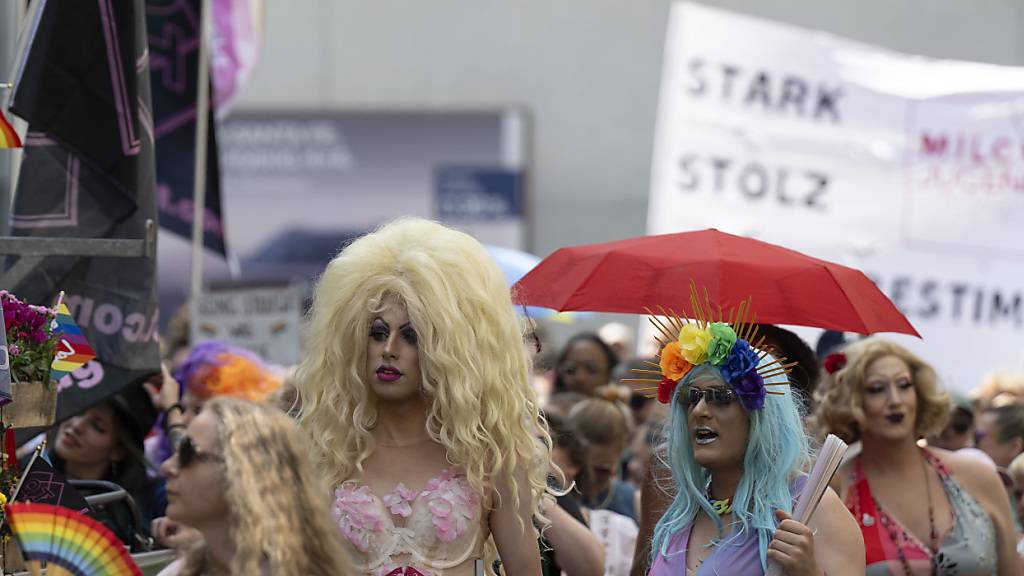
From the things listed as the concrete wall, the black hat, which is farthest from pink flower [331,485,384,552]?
the concrete wall

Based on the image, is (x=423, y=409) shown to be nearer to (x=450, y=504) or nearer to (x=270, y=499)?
(x=450, y=504)

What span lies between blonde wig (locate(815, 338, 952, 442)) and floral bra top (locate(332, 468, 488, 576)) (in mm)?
2450

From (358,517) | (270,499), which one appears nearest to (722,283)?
(358,517)

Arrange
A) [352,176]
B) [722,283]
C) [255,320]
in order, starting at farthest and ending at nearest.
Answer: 1. [352,176]
2. [255,320]
3. [722,283]

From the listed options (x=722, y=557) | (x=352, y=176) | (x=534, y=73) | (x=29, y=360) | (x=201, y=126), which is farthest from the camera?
(x=534, y=73)

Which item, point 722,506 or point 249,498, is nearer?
point 249,498

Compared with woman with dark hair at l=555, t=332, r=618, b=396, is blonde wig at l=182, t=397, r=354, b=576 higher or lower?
higher

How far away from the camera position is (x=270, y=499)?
9.85 ft

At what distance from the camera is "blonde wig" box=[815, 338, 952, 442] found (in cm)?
619

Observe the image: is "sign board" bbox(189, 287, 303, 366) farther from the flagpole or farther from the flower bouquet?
the flower bouquet

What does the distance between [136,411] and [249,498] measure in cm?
344

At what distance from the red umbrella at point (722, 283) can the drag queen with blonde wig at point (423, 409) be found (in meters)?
0.84

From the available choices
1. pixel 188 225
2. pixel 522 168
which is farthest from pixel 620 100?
pixel 188 225

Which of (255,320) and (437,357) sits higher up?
(437,357)
